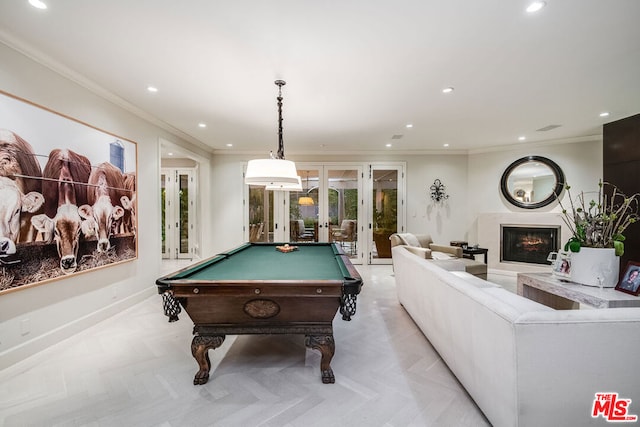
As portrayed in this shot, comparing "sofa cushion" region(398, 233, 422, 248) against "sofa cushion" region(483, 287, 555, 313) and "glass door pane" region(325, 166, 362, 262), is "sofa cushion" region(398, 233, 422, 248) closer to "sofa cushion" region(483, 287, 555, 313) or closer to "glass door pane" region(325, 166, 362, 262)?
"glass door pane" region(325, 166, 362, 262)

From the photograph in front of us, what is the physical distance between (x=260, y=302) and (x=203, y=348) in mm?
586

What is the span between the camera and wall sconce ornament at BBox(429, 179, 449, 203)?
634cm

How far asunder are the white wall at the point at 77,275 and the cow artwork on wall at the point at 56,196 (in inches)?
5.1

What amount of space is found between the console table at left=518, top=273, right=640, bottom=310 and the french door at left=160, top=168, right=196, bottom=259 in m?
7.01

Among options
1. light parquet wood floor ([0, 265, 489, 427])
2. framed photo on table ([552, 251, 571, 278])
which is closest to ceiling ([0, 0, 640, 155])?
framed photo on table ([552, 251, 571, 278])

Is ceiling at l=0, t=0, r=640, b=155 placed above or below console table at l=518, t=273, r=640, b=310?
above

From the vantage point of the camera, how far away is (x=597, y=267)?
2441mm

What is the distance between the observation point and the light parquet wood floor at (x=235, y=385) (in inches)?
66.4

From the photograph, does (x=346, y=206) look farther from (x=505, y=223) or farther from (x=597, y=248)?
(x=597, y=248)

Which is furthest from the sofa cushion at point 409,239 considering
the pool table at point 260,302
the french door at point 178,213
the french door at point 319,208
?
the french door at point 178,213

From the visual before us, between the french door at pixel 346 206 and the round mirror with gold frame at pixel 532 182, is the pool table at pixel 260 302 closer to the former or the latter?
the french door at pixel 346 206

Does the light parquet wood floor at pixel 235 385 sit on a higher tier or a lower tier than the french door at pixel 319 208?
lower

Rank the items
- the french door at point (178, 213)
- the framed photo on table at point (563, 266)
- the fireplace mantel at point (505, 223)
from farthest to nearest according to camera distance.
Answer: the french door at point (178, 213)
the fireplace mantel at point (505, 223)
the framed photo on table at point (563, 266)

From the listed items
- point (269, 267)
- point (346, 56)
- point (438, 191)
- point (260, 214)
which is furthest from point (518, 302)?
point (260, 214)
